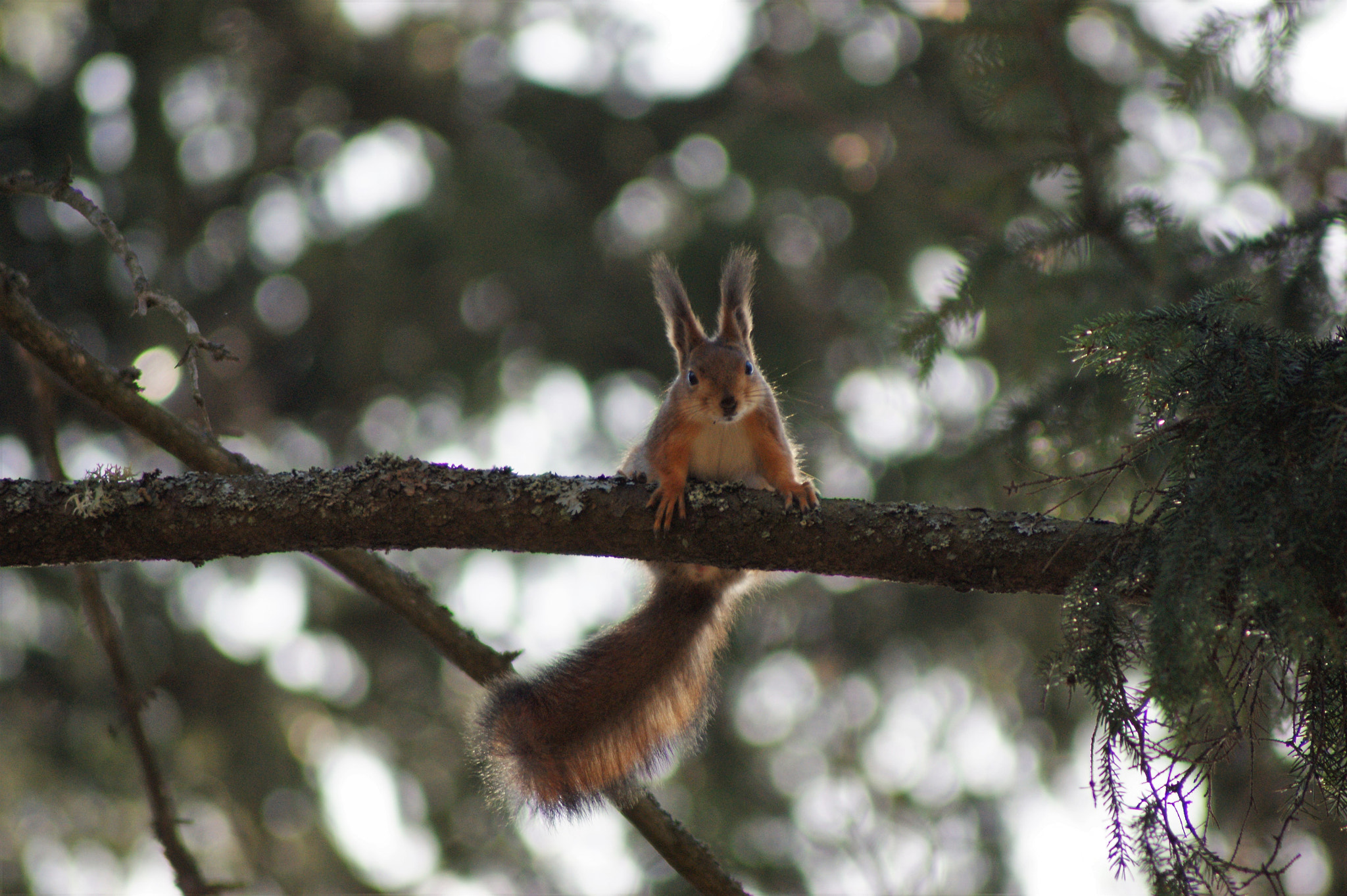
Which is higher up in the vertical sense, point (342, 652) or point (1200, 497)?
point (342, 652)

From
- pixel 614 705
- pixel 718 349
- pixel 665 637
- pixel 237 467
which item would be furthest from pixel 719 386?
pixel 237 467

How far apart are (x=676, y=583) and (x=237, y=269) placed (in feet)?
17.2

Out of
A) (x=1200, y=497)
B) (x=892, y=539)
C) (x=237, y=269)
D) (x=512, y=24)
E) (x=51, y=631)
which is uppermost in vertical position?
(x=512, y=24)

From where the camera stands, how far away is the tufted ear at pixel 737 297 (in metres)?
3.55

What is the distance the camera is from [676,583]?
3.18 m

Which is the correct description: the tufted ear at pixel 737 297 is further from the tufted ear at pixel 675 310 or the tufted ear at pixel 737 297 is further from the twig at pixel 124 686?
the twig at pixel 124 686

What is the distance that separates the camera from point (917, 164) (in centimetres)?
762

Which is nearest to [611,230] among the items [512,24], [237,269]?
[512,24]

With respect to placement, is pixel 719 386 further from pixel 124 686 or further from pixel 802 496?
pixel 124 686

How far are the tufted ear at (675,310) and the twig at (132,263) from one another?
5.02ft

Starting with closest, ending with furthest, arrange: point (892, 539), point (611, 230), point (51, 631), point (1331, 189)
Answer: point (892, 539), point (1331, 189), point (51, 631), point (611, 230)

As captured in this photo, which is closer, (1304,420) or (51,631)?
(1304,420)

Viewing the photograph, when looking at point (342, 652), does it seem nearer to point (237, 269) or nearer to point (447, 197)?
point (237, 269)

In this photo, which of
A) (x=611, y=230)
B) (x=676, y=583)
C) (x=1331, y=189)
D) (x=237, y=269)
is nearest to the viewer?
(x=676, y=583)
